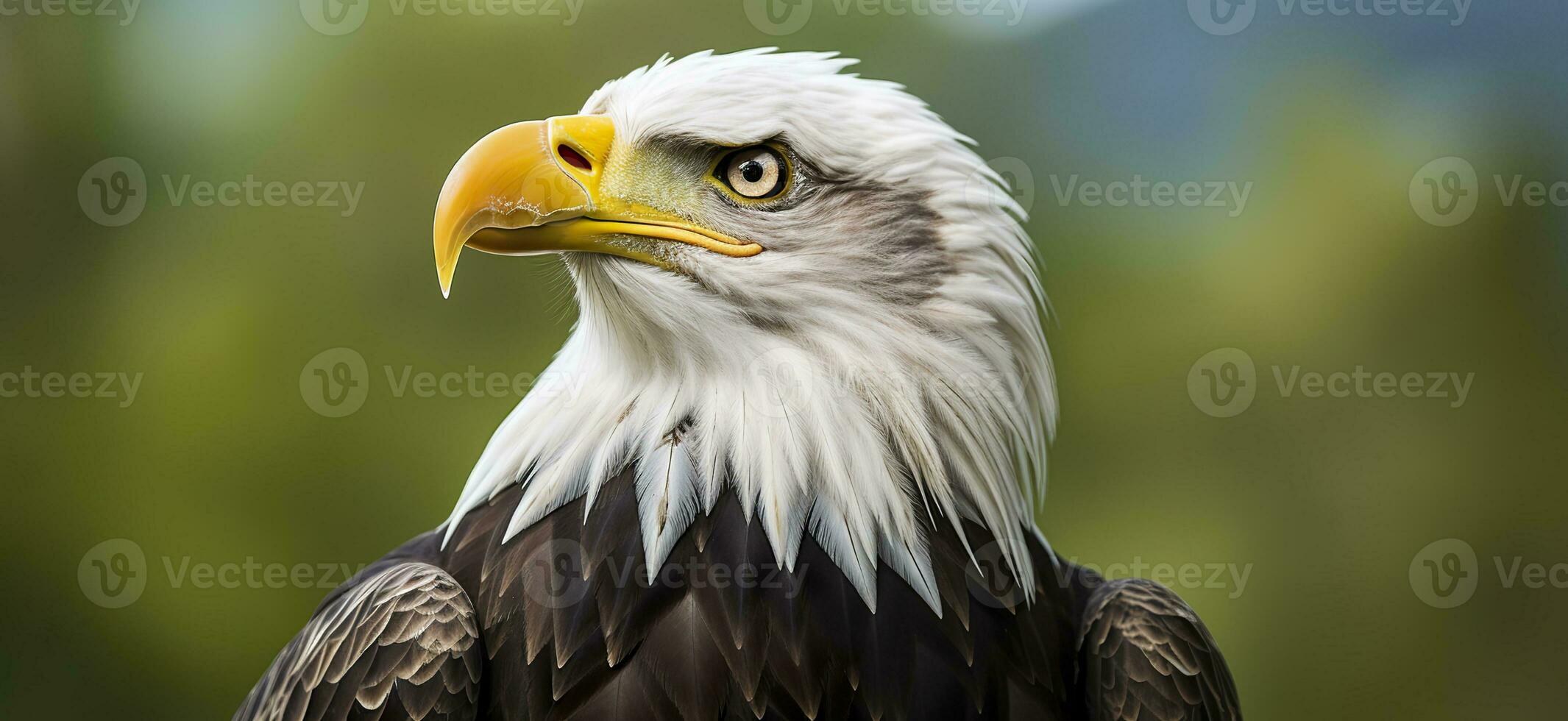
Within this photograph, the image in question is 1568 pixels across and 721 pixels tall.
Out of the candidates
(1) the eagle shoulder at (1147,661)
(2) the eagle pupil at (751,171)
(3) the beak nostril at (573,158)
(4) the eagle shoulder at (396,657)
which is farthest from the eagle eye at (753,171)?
(1) the eagle shoulder at (1147,661)

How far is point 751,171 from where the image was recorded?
1093 millimetres

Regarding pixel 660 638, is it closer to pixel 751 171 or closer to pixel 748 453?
pixel 748 453

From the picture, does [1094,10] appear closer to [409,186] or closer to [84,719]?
[409,186]

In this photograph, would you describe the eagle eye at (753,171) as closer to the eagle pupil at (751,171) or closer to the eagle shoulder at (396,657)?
the eagle pupil at (751,171)

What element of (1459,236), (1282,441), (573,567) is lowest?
(1282,441)

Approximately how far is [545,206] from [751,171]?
9.1 inches

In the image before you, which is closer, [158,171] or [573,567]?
[573,567]

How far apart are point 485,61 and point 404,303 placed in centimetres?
62

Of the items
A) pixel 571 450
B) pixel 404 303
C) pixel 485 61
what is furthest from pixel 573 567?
pixel 485 61

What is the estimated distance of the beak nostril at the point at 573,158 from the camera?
1.05m

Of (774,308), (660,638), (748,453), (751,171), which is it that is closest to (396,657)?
(660,638)

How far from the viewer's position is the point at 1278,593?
243 cm

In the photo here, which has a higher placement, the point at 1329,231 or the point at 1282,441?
the point at 1329,231

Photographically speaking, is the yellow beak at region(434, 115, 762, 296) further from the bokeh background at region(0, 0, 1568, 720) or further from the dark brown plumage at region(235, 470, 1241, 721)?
the bokeh background at region(0, 0, 1568, 720)
